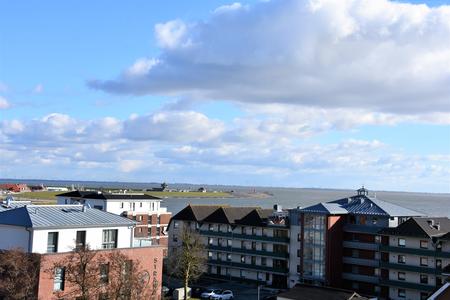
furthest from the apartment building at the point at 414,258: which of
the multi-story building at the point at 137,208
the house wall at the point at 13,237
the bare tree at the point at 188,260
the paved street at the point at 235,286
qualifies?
the house wall at the point at 13,237

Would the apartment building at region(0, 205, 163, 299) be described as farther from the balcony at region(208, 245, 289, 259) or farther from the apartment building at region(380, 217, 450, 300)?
the balcony at region(208, 245, 289, 259)

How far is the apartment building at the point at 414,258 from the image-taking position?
70812 mm

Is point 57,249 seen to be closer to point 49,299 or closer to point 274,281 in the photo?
point 49,299

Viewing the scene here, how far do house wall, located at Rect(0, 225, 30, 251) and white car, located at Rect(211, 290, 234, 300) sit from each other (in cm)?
3576

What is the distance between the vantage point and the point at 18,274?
1662 inches

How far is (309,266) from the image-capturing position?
81438 millimetres

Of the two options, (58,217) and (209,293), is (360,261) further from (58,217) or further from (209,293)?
(58,217)

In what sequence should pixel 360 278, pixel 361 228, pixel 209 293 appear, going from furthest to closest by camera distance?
pixel 361 228 → pixel 360 278 → pixel 209 293

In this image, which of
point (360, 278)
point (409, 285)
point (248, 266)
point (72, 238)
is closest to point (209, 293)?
point (248, 266)

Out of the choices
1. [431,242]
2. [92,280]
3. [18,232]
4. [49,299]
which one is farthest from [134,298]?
[431,242]

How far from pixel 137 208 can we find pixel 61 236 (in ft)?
203

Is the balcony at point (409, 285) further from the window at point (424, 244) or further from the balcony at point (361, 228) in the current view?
the balcony at point (361, 228)

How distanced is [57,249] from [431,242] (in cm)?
4620

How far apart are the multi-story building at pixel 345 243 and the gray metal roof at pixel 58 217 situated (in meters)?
36.1
